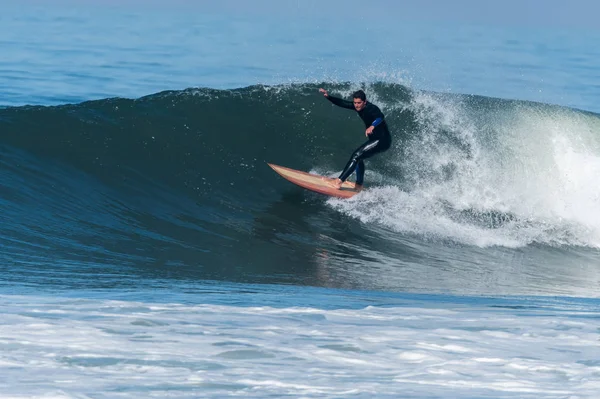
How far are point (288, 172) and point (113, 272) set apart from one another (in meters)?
4.39

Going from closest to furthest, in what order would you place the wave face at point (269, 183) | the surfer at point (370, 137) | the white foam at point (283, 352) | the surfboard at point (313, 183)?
the white foam at point (283, 352) → the wave face at point (269, 183) → the surfer at point (370, 137) → the surfboard at point (313, 183)

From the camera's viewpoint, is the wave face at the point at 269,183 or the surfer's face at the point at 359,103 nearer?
the wave face at the point at 269,183

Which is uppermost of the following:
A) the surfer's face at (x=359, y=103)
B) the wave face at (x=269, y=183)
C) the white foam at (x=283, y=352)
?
the surfer's face at (x=359, y=103)

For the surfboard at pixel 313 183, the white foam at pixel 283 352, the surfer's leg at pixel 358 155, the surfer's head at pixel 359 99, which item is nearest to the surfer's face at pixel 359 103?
the surfer's head at pixel 359 99

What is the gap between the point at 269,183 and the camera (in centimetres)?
1204

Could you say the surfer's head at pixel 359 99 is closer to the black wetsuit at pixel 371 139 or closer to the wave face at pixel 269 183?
the black wetsuit at pixel 371 139

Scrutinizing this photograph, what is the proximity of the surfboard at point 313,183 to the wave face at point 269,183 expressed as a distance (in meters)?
0.13

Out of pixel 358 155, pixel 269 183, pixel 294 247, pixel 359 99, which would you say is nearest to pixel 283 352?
pixel 294 247

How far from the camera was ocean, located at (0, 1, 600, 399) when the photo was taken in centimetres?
447

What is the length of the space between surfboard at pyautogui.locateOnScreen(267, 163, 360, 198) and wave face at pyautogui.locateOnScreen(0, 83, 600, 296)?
133 mm

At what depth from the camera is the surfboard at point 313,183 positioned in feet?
37.4

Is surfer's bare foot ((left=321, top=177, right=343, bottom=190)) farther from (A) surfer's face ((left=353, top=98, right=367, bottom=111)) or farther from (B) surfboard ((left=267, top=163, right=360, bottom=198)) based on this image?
(A) surfer's face ((left=353, top=98, right=367, bottom=111))

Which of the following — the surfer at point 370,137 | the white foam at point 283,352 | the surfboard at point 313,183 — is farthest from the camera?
the surfboard at point 313,183

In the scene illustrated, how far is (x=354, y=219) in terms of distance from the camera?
10.9 meters
